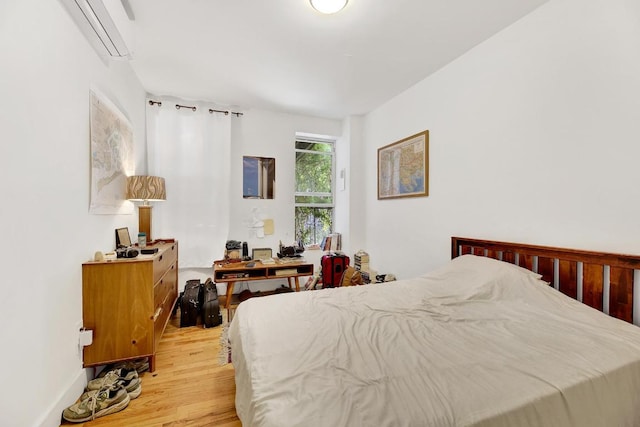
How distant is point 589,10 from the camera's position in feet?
5.39

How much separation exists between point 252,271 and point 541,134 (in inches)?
117

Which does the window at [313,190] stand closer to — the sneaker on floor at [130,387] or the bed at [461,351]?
the bed at [461,351]

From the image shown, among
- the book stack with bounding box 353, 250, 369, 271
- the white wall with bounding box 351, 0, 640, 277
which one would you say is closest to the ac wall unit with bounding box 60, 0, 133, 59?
the white wall with bounding box 351, 0, 640, 277

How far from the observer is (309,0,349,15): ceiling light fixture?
177 cm

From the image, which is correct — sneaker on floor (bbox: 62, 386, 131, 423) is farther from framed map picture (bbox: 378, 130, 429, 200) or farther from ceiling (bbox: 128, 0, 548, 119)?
framed map picture (bbox: 378, 130, 429, 200)

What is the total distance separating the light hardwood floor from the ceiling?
262cm

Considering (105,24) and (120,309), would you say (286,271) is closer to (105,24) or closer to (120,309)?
(120,309)

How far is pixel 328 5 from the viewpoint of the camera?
1793 millimetres

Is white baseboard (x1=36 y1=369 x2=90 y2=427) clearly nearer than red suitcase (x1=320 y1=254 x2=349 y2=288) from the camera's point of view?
Yes

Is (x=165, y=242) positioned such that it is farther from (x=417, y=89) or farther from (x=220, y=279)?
(x=417, y=89)

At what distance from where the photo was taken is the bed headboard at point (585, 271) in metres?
1.49

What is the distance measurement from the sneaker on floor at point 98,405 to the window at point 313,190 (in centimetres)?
276

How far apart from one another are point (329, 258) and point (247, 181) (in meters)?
1.58

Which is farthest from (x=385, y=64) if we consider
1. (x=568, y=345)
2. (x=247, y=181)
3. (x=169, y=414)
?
(x=169, y=414)
